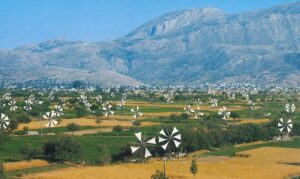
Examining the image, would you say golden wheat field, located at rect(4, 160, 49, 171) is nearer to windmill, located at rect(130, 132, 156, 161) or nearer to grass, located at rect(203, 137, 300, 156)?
windmill, located at rect(130, 132, 156, 161)

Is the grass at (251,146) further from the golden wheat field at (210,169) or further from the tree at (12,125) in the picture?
the tree at (12,125)

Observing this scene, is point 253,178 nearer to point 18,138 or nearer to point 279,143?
point 279,143

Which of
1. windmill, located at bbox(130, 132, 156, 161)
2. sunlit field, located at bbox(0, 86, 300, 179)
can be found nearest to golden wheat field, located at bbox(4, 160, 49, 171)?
sunlit field, located at bbox(0, 86, 300, 179)

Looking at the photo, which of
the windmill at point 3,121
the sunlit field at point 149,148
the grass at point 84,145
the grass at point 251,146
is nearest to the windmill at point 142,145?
the sunlit field at point 149,148

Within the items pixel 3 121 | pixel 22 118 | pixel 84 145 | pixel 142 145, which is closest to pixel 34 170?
pixel 142 145

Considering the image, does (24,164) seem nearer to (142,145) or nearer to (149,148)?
(142,145)

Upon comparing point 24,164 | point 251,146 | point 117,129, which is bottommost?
point 251,146
